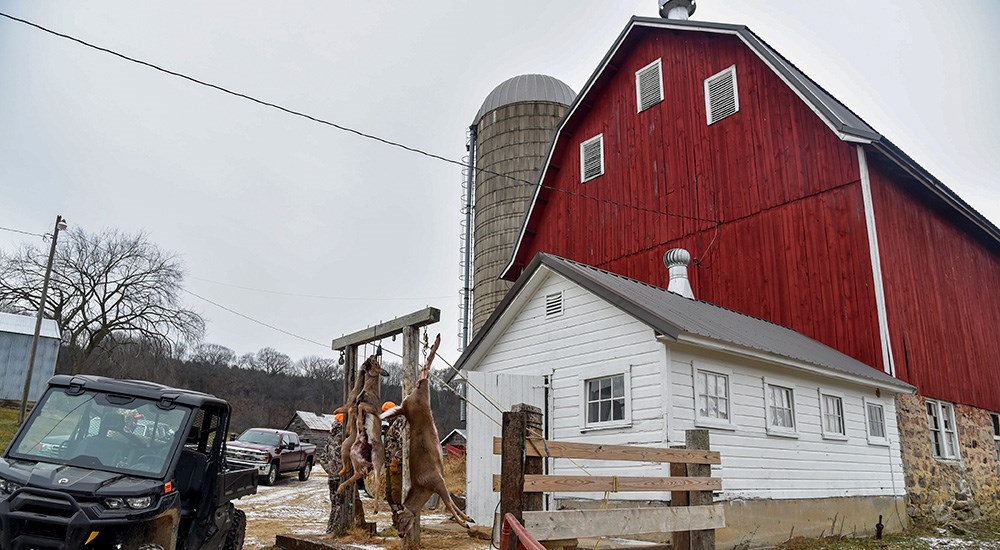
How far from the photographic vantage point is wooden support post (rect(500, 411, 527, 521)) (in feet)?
17.7

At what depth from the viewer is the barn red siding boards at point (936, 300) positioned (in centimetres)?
1443

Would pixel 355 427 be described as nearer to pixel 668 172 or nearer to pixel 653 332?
pixel 653 332

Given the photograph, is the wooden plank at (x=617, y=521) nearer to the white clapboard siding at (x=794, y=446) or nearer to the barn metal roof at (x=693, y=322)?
the white clapboard siding at (x=794, y=446)

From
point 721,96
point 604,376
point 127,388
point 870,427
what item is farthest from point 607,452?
point 721,96

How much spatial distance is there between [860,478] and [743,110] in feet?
27.9

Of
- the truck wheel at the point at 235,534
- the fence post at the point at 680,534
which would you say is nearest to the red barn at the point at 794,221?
the fence post at the point at 680,534

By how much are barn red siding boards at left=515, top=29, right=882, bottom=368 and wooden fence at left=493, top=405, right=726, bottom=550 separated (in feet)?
27.3

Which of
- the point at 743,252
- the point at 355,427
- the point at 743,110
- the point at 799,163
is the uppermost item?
the point at 743,110

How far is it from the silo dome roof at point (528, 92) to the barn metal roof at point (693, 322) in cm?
1779

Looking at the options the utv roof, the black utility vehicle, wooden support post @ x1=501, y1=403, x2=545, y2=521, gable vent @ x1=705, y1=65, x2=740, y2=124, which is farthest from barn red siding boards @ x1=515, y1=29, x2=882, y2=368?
the utv roof

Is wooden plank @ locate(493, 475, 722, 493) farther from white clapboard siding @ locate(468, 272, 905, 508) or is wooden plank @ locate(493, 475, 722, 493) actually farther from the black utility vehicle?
the black utility vehicle

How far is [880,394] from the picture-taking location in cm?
1341

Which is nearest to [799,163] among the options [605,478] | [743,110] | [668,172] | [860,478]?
[743,110]

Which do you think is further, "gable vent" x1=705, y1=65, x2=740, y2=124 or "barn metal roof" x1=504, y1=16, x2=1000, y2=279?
"gable vent" x1=705, y1=65, x2=740, y2=124
